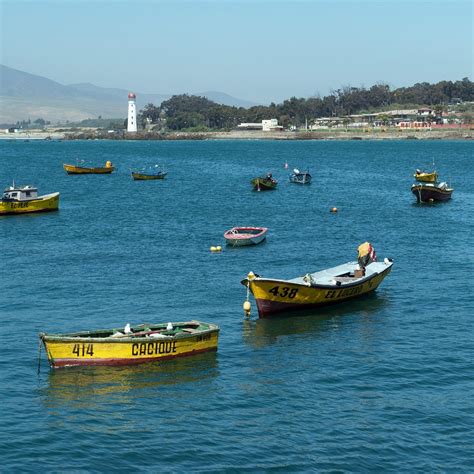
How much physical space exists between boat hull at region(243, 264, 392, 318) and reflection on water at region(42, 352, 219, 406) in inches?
251

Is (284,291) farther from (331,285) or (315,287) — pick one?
(331,285)

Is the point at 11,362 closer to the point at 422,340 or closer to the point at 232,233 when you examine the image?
the point at 422,340

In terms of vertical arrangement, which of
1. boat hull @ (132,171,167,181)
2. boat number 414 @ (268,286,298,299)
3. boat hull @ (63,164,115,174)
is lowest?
boat number 414 @ (268,286,298,299)

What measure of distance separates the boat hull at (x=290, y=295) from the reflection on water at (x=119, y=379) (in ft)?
20.9

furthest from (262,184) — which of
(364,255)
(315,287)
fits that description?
(315,287)

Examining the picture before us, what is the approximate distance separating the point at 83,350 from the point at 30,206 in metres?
48.6

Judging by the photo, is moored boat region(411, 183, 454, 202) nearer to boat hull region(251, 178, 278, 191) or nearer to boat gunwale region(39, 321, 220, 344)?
boat hull region(251, 178, 278, 191)

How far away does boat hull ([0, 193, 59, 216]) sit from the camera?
76.2 metres

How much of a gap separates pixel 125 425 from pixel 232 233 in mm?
34527

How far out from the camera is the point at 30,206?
7788 centimetres

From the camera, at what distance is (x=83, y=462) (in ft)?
80.1

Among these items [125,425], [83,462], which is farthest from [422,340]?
[83,462]

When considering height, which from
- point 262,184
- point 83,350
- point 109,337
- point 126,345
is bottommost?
point 83,350

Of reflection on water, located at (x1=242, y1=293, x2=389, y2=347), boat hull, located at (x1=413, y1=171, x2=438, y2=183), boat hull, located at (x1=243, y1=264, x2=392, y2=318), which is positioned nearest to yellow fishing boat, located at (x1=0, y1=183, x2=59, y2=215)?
reflection on water, located at (x1=242, y1=293, x2=389, y2=347)
